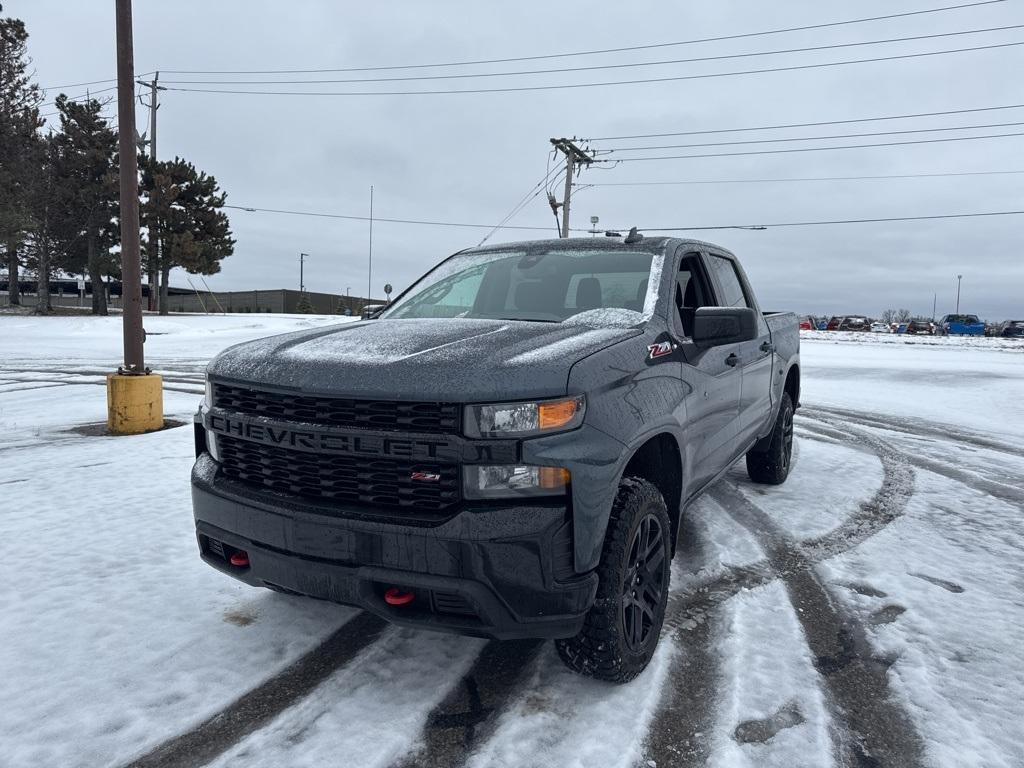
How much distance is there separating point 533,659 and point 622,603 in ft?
1.81

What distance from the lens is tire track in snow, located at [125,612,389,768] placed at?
2.11 metres

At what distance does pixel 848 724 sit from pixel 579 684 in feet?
3.05

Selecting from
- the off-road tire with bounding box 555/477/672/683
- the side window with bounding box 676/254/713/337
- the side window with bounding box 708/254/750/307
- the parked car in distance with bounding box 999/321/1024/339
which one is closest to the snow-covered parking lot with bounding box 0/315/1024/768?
the off-road tire with bounding box 555/477/672/683

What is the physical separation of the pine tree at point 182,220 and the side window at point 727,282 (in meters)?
34.5

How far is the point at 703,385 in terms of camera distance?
328cm

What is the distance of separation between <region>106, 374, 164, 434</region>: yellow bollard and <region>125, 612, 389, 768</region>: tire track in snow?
536 cm

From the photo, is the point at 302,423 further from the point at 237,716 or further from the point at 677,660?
the point at 677,660

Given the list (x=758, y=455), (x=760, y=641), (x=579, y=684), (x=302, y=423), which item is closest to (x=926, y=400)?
(x=758, y=455)

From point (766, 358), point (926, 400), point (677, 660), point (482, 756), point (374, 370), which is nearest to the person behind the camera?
point (482, 756)

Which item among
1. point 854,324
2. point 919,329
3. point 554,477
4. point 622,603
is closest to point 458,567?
point 554,477

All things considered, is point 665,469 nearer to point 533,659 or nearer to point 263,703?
point 533,659

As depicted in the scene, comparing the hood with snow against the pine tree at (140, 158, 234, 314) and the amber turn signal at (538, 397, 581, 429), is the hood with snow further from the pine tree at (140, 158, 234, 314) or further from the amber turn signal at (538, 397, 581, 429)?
the pine tree at (140, 158, 234, 314)

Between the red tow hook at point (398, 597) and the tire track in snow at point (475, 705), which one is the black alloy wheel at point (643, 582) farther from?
the red tow hook at point (398, 597)

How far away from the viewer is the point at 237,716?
91.2 inches
